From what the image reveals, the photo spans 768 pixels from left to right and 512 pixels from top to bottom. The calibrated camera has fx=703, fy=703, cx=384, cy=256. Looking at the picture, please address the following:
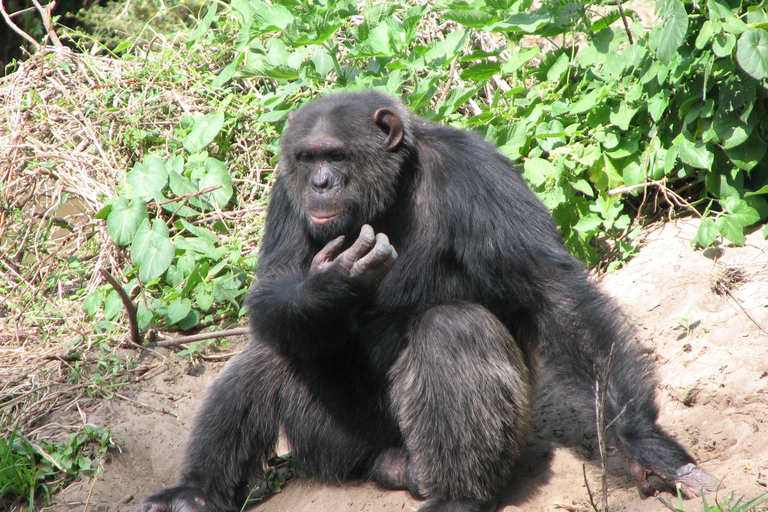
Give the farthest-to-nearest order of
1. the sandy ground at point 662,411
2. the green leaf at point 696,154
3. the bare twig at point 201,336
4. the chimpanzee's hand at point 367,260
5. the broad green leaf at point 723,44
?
the bare twig at point 201,336
the green leaf at point 696,154
the broad green leaf at point 723,44
the sandy ground at point 662,411
the chimpanzee's hand at point 367,260

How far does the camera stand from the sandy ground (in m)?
3.80

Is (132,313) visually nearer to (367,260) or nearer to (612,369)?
(367,260)

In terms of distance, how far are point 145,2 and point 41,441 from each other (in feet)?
25.3

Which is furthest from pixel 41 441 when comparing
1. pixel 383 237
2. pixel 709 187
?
pixel 709 187

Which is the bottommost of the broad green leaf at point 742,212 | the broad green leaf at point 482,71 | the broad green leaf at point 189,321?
the broad green leaf at point 189,321

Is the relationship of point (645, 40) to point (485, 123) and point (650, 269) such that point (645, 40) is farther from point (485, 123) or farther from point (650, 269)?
point (650, 269)

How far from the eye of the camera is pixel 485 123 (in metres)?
5.66

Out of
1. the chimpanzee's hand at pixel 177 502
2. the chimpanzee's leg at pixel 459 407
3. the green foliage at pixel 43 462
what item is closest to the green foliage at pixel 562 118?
the green foliage at pixel 43 462

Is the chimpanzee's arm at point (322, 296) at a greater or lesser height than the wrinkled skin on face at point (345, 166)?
lesser

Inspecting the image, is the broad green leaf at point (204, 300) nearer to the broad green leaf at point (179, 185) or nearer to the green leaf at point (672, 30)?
the broad green leaf at point (179, 185)

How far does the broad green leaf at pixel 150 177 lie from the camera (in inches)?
239

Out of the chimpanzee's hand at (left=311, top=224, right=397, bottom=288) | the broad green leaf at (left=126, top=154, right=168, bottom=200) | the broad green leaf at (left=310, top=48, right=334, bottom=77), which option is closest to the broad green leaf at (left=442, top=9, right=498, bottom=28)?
the broad green leaf at (left=310, top=48, right=334, bottom=77)

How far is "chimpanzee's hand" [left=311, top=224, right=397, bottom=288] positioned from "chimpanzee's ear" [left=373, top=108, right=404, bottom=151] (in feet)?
2.21

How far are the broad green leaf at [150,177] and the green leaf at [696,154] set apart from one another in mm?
4184
